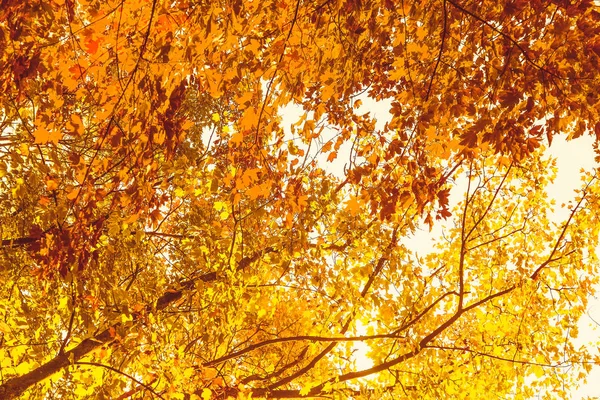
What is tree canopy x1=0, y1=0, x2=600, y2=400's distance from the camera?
3203mm

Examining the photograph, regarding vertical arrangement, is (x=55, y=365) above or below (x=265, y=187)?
below

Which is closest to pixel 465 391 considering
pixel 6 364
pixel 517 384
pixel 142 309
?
pixel 517 384

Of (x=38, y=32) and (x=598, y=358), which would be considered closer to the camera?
(x=38, y=32)

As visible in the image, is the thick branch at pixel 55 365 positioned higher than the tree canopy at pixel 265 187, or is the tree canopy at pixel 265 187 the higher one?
the tree canopy at pixel 265 187

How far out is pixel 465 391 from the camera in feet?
22.1

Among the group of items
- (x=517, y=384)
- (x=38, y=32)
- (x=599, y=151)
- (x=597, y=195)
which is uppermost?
(x=597, y=195)

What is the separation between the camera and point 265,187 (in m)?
4.62

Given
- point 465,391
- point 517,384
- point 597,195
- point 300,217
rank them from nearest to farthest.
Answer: point 300,217, point 465,391, point 597,195, point 517,384

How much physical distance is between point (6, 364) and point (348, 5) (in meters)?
5.67

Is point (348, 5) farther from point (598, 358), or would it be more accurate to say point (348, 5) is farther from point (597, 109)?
point (598, 358)

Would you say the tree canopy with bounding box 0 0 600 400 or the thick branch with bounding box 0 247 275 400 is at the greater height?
the tree canopy with bounding box 0 0 600 400

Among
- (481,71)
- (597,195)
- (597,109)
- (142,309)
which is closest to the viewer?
(597,109)

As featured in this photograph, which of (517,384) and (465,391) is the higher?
(517,384)

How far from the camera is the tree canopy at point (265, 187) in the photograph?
3203 millimetres
